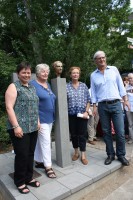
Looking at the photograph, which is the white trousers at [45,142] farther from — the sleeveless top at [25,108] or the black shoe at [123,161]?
the black shoe at [123,161]

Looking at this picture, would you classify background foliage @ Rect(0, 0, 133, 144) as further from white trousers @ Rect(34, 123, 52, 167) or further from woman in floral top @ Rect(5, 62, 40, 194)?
woman in floral top @ Rect(5, 62, 40, 194)

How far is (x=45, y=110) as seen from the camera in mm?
3498

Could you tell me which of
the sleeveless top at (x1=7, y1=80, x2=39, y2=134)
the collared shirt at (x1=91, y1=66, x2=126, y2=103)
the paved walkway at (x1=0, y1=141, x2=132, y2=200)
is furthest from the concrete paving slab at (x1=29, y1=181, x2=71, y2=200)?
the collared shirt at (x1=91, y1=66, x2=126, y2=103)

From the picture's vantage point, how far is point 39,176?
3562 millimetres

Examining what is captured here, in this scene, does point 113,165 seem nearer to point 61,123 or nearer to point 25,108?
point 61,123

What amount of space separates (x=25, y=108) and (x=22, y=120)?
0.16 meters

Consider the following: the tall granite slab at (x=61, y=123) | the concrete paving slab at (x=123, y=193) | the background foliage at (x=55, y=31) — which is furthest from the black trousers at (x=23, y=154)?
the background foliage at (x=55, y=31)

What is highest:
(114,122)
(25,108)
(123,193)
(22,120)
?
(25,108)

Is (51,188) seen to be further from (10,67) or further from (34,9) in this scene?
(34,9)

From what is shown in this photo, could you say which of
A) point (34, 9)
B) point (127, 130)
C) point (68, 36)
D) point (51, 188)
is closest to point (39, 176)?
point (51, 188)

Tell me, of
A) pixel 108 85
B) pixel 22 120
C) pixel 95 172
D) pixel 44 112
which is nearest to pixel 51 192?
pixel 95 172

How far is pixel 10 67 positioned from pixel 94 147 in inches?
140

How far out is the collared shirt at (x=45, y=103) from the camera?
11.2ft

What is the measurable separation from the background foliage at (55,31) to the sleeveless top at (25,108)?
4.27m
